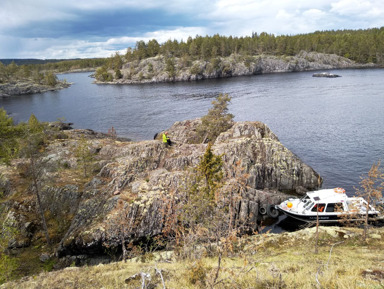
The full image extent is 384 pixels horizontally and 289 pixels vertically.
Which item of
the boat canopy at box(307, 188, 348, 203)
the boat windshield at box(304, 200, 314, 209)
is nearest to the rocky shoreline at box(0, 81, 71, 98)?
the boat windshield at box(304, 200, 314, 209)

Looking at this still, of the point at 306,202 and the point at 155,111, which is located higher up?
the point at 155,111

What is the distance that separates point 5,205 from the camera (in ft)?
94.8

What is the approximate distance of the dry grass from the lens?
32.8ft

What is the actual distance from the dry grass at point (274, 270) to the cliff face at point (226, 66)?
511 feet

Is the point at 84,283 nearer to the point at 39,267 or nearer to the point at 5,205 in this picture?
the point at 39,267

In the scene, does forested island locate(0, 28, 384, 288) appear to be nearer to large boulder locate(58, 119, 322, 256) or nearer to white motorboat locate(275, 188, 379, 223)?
large boulder locate(58, 119, 322, 256)

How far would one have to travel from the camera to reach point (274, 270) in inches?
452

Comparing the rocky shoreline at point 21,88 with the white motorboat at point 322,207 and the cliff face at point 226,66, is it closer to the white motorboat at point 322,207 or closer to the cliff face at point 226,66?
the cliff face at point 226,66

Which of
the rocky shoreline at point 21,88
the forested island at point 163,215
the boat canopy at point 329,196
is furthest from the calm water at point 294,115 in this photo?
the rocky shoreline at point 21,88

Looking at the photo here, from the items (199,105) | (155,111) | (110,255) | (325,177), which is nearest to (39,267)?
(110,255)

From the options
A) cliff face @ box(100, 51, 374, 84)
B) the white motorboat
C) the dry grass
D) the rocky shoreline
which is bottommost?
the white motorboat

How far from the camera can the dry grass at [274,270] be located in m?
10.0

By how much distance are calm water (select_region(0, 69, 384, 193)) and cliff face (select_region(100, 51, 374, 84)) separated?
59250 mm

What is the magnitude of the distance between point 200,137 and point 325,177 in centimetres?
2108
